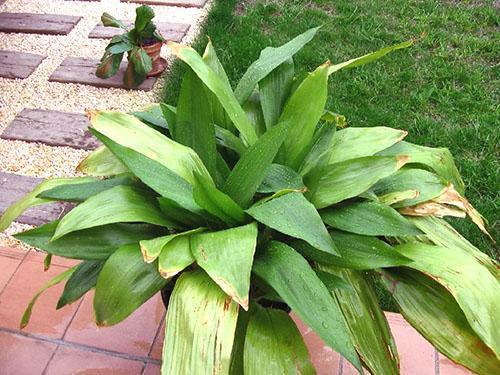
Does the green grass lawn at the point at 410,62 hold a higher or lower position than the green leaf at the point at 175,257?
lower

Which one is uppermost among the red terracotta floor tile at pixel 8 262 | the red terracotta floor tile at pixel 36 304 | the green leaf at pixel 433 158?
the green leaf at pixel 433 158

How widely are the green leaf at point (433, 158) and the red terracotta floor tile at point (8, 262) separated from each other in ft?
4.46

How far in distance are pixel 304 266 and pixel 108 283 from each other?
1.25 ft

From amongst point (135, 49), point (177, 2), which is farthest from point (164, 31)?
point (135, 49)

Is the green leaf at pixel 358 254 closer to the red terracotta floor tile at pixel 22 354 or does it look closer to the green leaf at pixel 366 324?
the green leaf at pixel 366 324

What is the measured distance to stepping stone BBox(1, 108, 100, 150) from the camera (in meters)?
2.87

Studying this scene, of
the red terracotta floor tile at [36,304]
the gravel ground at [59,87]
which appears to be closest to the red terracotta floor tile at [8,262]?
the red terracotta floor tile at [36,304]

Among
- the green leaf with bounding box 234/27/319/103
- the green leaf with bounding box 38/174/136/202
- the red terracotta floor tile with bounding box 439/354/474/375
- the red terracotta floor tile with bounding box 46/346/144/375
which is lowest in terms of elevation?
the red terracotta floor tile with bounding box 46/346/144/375

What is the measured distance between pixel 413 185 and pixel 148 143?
604 mm

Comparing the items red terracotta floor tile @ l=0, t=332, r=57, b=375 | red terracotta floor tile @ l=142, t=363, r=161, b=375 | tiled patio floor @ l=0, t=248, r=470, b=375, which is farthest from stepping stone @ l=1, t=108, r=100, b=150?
red terracotta floor tile @ l=142, t=363, r=161, b=375

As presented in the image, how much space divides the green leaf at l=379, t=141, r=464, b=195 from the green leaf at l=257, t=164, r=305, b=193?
281mm

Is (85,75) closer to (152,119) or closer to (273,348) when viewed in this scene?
(152,119)

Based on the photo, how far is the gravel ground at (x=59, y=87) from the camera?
2783 millimetres

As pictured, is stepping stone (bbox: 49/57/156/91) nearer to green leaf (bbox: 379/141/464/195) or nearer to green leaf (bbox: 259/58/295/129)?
green leaf (bbox: 259/58/295/129)
